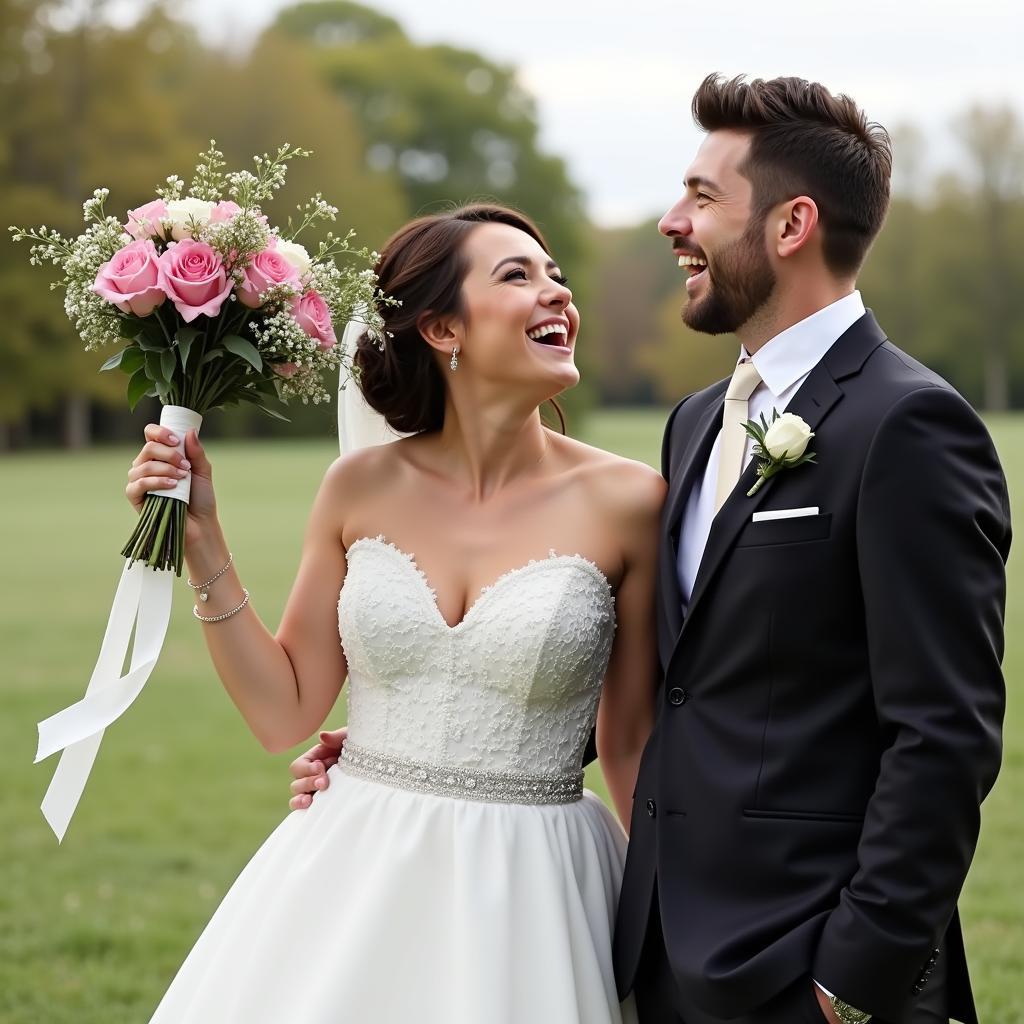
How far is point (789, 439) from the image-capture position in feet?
10.3

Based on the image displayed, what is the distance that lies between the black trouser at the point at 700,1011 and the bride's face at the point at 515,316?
1380mm

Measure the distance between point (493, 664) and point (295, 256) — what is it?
3.76 feet

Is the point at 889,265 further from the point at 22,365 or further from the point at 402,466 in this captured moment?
the point at 402,466

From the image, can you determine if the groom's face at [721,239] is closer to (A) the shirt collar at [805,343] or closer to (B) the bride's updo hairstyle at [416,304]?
(A) the shirt collar at [805,343]

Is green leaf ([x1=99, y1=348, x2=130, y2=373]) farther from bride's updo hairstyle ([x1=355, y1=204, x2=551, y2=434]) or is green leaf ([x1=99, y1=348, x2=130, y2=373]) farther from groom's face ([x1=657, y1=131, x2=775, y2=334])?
groom's face ([x1=657, y1=131, x2=775, y2=334])

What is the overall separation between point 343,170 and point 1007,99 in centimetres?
3761

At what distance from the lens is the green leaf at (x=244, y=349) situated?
11.8ft

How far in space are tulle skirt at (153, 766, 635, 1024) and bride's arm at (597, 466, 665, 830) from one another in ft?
0.75

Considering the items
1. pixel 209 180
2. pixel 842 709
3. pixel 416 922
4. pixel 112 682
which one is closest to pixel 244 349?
pixel 209 180

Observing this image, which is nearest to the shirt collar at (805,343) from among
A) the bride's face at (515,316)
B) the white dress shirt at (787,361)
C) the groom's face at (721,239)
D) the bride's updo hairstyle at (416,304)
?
the white dress shirt at (787,361)

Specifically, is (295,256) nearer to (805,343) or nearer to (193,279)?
(193,279)

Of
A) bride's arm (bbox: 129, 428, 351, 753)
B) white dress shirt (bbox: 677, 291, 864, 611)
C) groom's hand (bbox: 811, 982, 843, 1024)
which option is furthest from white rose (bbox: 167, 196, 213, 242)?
groom's hand (bbox: 811, 982, 843, 1024)

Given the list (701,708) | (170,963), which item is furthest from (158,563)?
(170,963)

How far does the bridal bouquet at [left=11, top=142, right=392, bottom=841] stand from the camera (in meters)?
3.56
